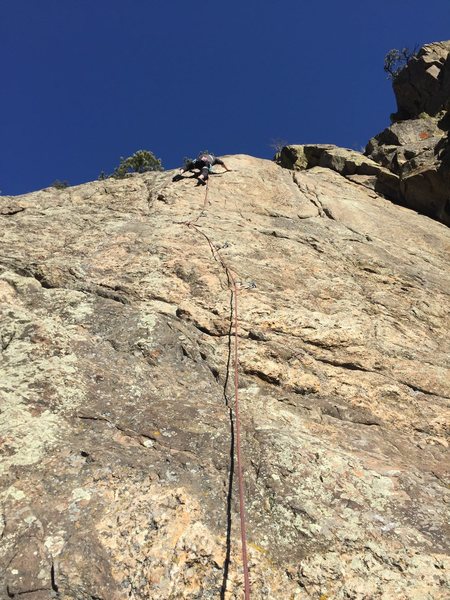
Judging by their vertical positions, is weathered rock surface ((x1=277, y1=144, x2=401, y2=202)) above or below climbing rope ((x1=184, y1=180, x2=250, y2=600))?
above

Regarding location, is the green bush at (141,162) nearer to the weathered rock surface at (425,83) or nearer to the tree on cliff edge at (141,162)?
the tree on cliff edge at (141,162)

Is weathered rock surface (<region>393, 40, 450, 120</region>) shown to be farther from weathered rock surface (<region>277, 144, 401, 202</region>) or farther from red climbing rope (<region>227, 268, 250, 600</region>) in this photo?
red climbing rope (<region>227, 268, 250, 600</region>)

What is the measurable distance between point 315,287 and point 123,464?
188 inches

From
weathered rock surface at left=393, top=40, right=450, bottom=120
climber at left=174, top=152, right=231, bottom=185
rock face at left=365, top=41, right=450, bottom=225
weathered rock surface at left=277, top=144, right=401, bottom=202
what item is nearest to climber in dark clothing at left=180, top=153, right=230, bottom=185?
climber at left=174, top=152, right=231, bottom=185

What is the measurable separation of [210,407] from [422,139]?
1645 centimetres

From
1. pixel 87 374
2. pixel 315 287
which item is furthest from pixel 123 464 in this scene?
pixel 315 287

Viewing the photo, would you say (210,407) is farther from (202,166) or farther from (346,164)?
(346,164)

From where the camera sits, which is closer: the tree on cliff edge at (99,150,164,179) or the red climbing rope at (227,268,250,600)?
the red climbing rope at (227,268,250,600)

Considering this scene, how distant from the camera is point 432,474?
15.0 feet

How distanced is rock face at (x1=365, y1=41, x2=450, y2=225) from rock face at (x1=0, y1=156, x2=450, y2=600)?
4.68 metres

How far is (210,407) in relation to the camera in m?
4.98

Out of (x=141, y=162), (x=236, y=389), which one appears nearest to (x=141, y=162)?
(x=141, y=162)

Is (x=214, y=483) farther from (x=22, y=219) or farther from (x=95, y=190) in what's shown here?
(x=95, y=190)

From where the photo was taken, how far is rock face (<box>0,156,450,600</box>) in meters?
3.35
